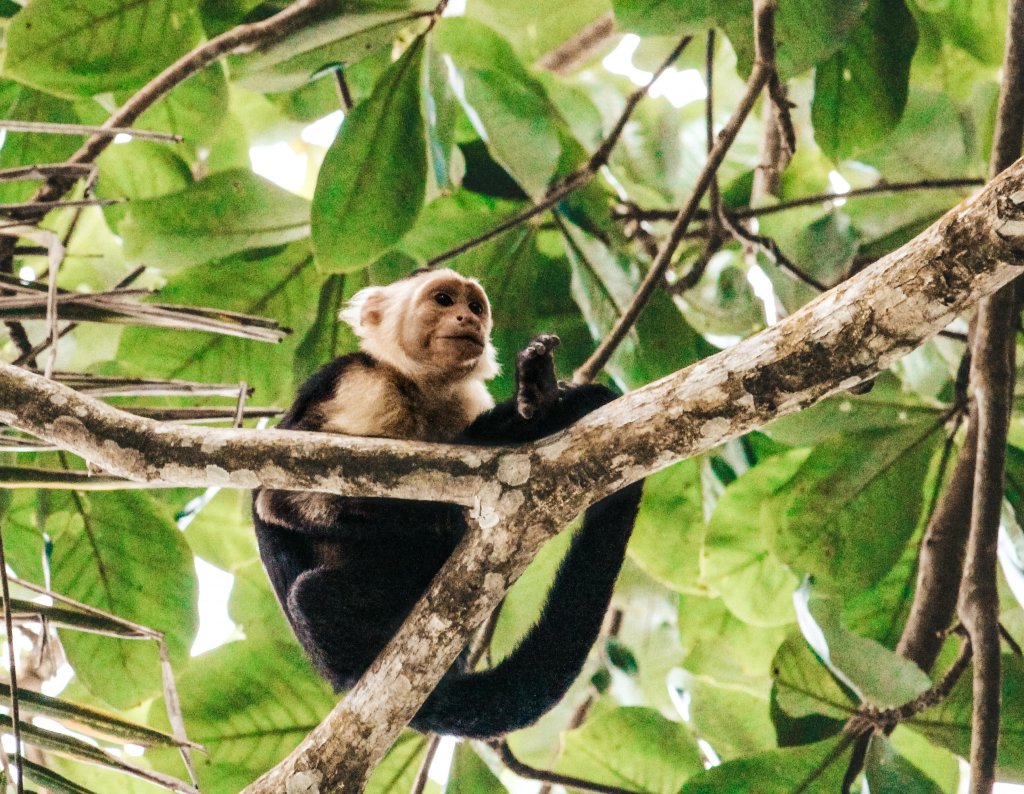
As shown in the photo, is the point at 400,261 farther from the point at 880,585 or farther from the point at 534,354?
the point at 880,585

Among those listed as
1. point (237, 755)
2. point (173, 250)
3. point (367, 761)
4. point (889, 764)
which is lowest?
point (889, 764)

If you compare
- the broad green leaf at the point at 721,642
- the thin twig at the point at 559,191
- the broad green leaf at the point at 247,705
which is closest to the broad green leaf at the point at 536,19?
the thin twig at the point at 559,191

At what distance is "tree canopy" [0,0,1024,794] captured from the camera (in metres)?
1.92

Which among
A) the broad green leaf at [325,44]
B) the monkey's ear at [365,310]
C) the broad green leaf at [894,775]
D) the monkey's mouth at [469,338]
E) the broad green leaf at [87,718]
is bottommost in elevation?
the broad green leaf at [894,775]

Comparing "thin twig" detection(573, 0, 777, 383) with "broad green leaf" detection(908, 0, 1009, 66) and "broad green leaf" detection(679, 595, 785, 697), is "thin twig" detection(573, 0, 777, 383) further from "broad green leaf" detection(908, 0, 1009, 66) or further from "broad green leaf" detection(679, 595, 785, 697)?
"broad green leaf" detection(679, 595, 785, 697)

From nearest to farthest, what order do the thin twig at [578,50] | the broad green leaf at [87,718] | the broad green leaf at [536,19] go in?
the broad green leaf at [87,718]
the broad green leaf at [536,19]
the thin twig at [578,50]

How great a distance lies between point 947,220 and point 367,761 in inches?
45.1

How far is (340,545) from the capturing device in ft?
8.14

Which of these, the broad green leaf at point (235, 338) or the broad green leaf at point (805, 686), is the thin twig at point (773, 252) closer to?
the broad green leaf at point (805, 686)

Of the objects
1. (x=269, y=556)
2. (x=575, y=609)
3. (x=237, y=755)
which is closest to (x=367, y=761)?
(x=575, y=609)

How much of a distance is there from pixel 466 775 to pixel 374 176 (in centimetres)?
143

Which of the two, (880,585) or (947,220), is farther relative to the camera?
(880,585)

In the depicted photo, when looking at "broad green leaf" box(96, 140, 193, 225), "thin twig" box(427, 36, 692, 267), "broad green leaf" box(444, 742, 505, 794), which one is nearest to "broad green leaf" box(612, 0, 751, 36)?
"thin twig" box(427, 36, 692, 267)

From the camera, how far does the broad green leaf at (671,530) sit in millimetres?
3049
